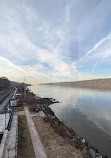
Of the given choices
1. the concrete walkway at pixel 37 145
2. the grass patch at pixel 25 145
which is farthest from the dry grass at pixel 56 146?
the grass patch at pixel 25 145

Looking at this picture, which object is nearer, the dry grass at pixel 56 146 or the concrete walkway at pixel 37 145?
the concrete walkway at pixel 37 145

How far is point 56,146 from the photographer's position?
9266 millimetres

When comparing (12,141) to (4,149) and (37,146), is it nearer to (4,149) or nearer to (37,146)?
(4,149)

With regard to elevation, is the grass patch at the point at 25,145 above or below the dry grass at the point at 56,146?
above

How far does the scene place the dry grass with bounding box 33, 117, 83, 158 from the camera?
8148 millimetres

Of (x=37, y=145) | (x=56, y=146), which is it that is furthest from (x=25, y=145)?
(x=56, y=146)

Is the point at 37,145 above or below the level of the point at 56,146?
above

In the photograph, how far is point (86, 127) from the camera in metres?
17.2

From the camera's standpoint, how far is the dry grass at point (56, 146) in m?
8.15

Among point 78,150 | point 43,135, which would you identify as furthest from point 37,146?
point 78,150

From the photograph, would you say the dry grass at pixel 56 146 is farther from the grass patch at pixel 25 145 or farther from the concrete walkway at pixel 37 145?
the grass patch at pixel 25 145

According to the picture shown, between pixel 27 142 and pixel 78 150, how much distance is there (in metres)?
5.16

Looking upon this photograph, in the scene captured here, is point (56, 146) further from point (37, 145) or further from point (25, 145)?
point (25, 145)

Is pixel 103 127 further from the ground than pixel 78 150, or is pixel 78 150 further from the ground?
pixel 78 150
